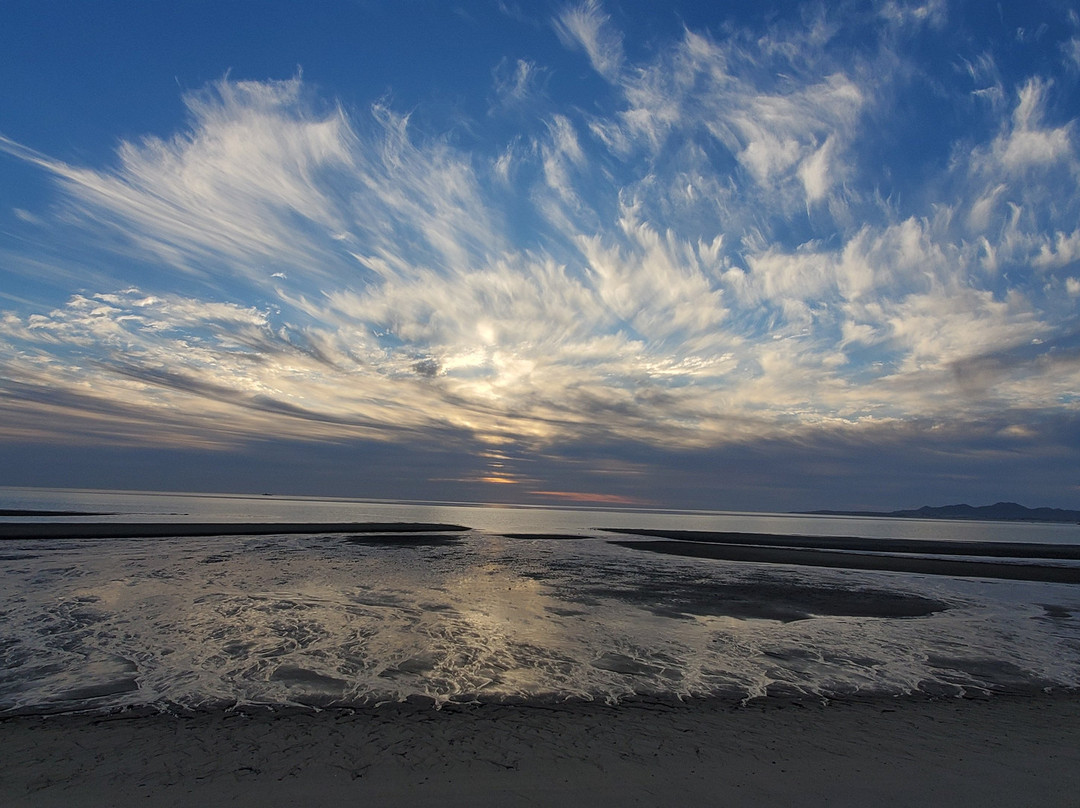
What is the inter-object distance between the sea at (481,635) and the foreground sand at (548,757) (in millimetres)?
1076

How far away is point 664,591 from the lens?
24.6 m

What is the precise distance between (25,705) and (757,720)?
12.9 metres

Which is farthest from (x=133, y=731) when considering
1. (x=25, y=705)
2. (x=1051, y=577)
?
(x=1051, y=577)

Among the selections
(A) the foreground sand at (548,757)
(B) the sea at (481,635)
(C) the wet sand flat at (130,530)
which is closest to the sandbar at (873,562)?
(B) the sea at (481,635)

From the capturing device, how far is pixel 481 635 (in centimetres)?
1564

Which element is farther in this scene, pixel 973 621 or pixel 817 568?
pixel 817 568

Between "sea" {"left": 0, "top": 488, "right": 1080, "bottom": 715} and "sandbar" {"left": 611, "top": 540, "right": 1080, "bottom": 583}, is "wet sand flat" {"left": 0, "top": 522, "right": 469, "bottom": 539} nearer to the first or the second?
"sea" {"left": 0, "top": 488, "right": 1080, "bottom": 715}

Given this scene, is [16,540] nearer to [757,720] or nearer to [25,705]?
[25,705]

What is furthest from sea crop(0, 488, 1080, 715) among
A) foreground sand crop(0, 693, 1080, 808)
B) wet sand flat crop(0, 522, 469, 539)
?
wet sand flat crop(0, 522, 469, 539)

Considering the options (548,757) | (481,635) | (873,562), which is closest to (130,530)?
(481,635)

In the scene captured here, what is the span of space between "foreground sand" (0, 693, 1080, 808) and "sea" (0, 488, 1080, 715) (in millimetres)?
1076

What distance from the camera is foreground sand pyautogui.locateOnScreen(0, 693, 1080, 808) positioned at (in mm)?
6816

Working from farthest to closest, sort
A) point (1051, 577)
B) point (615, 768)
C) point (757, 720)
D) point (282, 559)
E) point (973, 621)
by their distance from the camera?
point (1051, 577)
point (282, 559)
point (973, 621)
point (757, 720)
point (615, 768)

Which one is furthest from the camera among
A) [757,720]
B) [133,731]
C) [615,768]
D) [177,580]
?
[177,580]
